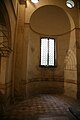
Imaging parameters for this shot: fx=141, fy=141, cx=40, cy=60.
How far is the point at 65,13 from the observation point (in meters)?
8.46

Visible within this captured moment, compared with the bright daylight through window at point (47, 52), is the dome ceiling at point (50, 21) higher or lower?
higher

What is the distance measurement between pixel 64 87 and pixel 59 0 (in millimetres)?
5126

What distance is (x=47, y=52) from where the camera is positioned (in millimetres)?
9320

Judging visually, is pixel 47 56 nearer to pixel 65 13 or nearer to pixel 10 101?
pixel 65 13

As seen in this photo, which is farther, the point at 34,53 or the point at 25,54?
the point at 34,53

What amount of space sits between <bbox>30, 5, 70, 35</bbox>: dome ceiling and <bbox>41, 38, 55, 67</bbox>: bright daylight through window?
1.75ft

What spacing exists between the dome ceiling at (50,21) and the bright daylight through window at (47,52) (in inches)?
21.0

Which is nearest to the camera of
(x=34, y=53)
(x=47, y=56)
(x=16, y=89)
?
(x=16, y=89)

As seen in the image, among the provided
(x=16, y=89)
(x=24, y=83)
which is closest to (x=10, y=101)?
(x=16, y=89)

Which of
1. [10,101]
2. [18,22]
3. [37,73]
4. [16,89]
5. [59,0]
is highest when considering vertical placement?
[59,0]

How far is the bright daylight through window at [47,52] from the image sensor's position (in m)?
9.21

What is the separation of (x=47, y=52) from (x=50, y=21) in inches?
78.7

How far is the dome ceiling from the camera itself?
8.50 metres

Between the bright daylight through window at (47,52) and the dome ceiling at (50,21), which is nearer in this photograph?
the dome ceiling at (50,21)
